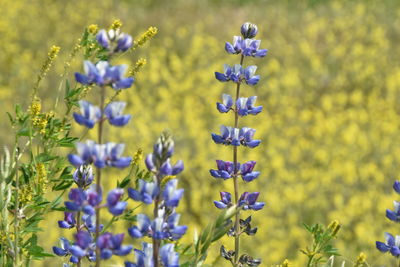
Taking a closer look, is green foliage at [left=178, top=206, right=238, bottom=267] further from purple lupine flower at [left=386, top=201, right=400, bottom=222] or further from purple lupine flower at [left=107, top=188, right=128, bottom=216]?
purple lupine flower at [left=386, top=201, right=400, bottom=222]

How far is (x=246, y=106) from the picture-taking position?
1779 mm

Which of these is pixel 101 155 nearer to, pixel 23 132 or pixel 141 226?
pixel 141 226

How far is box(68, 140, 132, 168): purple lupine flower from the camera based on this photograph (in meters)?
1.09

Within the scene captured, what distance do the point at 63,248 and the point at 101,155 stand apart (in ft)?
1.48

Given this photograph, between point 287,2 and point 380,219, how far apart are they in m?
8.41

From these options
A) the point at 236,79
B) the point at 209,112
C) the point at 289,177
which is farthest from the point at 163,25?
the point at 236,79

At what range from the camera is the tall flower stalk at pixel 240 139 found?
5.22 ft

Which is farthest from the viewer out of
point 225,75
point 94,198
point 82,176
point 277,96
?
point 277,96

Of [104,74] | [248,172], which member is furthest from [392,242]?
[104,74]

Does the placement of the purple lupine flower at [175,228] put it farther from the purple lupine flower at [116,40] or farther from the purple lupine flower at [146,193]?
the purple lupine flower at [116,40]

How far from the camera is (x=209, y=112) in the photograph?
9.20 meters

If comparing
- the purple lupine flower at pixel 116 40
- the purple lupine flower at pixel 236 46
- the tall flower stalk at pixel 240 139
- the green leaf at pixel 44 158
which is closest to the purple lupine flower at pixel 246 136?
the tall flower stalk at pixel 240 139

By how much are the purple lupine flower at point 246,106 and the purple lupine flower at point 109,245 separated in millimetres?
732

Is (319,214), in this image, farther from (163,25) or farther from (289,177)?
(163,25)
